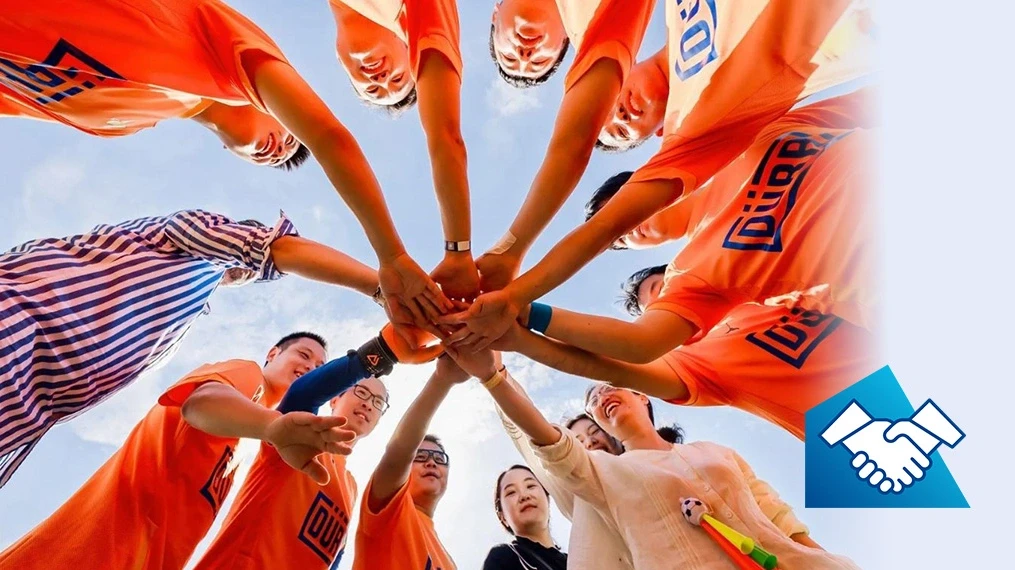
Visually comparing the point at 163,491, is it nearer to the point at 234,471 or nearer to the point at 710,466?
the point at 234,471

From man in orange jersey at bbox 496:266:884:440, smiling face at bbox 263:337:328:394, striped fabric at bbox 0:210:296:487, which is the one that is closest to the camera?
striped fabric at bbox 0:210:296:487

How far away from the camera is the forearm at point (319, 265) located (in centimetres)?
165

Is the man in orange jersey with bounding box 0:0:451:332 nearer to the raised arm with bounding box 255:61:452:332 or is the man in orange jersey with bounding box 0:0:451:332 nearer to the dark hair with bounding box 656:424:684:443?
the raised arm with bounding box 255:61:452:332

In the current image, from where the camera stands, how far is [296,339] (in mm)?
2344

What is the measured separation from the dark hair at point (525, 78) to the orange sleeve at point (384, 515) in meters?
1.36

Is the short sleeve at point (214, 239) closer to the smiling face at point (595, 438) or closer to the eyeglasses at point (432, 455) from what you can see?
the eyeglasses at point (432, 455)

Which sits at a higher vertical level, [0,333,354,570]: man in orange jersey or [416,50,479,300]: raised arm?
[416,50,479,300]: raised arm

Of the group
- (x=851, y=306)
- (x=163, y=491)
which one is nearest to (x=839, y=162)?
(x=851, y=306)

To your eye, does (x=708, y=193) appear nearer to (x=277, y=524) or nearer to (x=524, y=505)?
(x=524, y=505)

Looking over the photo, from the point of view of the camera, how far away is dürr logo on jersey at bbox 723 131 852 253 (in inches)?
63.7

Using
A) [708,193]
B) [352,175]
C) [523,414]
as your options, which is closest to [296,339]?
[523,414]

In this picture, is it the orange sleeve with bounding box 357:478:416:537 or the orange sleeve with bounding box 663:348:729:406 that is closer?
the orange sleeve with bounding box 663:348:729:406

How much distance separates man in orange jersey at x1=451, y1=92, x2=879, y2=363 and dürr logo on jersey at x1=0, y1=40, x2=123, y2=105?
1.04 meters

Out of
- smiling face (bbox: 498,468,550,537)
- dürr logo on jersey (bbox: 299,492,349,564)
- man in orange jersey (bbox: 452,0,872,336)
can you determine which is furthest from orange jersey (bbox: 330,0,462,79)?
smiling face (bbox: 498,468,550,537)
